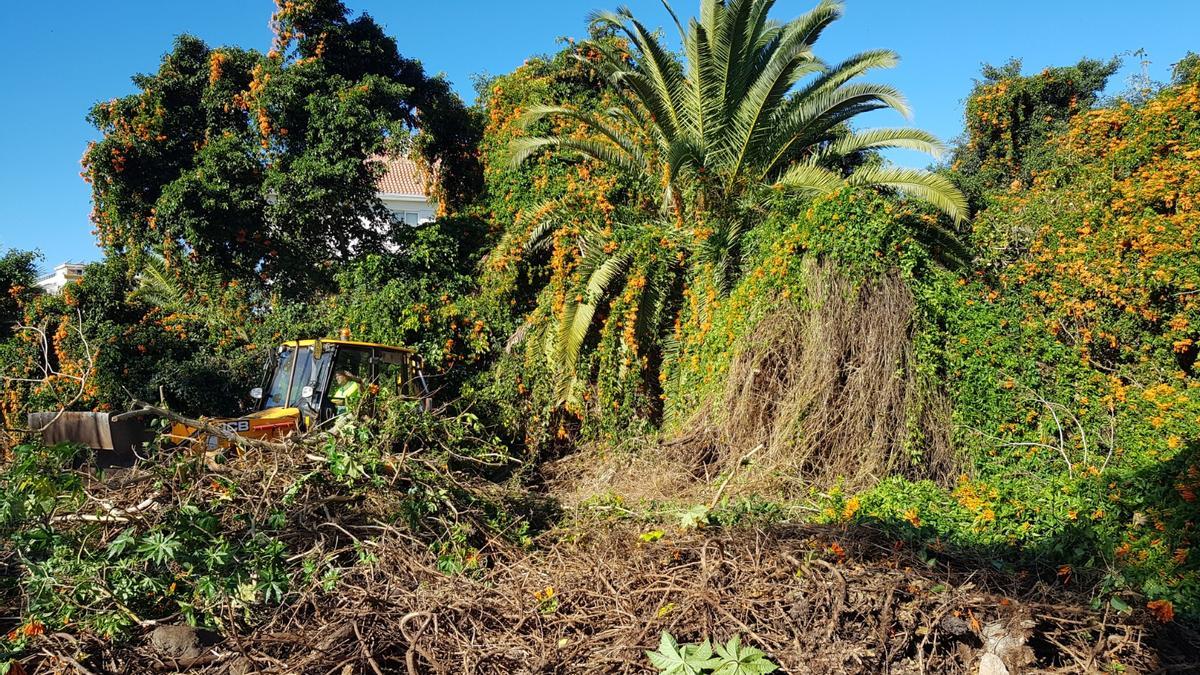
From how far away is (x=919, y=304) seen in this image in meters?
8.91

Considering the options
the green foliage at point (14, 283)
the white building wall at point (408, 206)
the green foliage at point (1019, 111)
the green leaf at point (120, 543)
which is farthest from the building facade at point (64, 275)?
the green foliage at point (1019, 111)

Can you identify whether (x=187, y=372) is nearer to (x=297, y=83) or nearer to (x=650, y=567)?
(x=297, y=83)

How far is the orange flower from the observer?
14.1ft

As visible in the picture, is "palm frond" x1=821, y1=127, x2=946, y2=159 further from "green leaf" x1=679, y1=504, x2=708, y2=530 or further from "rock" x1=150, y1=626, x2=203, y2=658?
"rock" x1=150, y1=626, x2=203, y2=658

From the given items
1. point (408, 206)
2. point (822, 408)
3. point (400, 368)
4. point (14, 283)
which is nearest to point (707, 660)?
point (822, 408)

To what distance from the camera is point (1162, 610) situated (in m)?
4.33

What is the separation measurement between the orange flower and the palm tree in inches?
283

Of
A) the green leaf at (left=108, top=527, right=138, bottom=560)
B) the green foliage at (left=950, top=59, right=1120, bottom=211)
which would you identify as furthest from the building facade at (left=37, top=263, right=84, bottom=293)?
the green foliage at (left=950, top=59, right=1120, bottom=211)

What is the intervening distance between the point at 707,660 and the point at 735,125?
9.12 m

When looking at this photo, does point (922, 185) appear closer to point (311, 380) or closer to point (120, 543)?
point (311, 380)

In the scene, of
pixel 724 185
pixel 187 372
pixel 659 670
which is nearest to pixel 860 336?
pixel 724 185

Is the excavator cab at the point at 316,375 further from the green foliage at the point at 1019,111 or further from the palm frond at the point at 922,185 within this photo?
the green foliage at the point at 1019,111

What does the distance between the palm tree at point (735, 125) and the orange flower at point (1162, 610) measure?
7.18m

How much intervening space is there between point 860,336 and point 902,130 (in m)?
4.82
